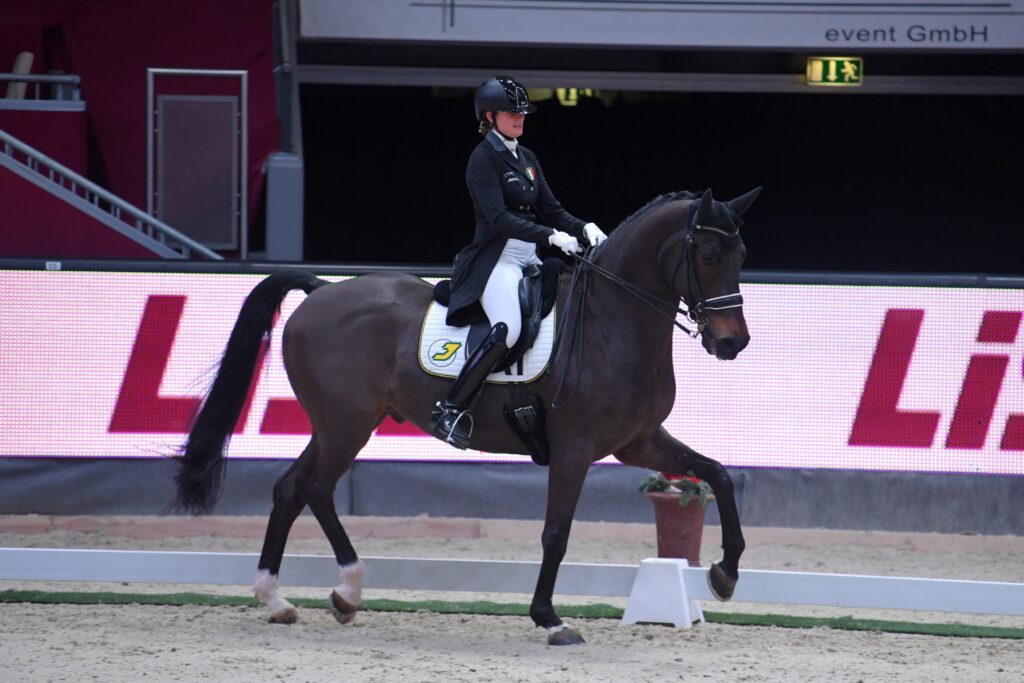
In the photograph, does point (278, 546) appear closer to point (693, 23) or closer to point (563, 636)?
point (563, 636)

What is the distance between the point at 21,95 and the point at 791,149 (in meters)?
7.63

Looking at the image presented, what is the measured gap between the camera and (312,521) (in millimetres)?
9219

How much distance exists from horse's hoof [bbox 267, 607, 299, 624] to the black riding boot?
1117mm

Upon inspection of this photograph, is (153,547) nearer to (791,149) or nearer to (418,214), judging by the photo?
(418,214)

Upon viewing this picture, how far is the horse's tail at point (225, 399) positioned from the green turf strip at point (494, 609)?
0.60 meters

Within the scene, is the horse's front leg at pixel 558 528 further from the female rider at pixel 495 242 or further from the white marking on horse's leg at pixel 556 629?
the female rider at pixel 495 242

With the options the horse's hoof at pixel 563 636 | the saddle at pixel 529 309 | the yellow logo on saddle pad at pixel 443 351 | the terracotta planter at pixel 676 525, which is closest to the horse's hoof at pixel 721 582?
the horse's hoof at pixel 563 636

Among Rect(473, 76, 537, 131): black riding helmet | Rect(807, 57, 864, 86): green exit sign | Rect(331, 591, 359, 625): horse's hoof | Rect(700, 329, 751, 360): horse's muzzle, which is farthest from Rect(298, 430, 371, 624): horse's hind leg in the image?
Rect(807, 57, 864, 86): green exit sign

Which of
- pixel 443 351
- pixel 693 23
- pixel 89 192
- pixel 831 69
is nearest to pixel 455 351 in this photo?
pixel 443 351

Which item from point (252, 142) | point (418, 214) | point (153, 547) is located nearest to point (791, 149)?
point (418, 214)

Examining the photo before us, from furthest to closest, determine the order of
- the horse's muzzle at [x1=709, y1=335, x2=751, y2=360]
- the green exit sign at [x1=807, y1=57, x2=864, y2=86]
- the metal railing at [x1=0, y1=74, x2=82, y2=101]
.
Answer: the green exit sign at [x1=807, y1=57, x2=864, y2=86], the metal railing at [x1=0, y1=74, x2=82, y2=101], the horse's muzzle at [x1=709, y1=335, x2=751, y2=360]

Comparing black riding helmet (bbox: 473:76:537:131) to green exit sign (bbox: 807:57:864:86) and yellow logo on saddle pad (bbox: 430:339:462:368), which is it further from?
green exit sign (bbox: 807:57:864:86)

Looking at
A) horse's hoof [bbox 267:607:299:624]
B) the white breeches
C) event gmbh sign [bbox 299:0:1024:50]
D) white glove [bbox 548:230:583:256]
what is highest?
event gmbh sign [bbox 299:0:1024:50]

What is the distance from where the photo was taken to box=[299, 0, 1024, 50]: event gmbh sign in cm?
1263
